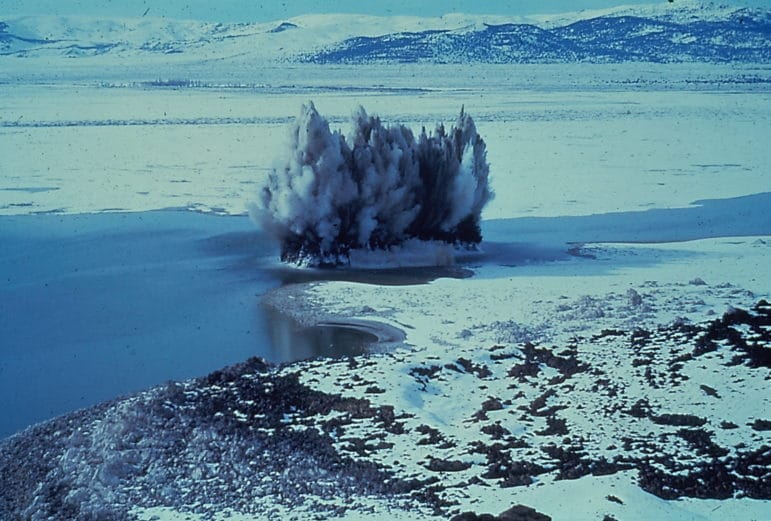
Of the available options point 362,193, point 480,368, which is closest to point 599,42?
point 362,193

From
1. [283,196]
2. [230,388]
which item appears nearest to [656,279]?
[283,196]

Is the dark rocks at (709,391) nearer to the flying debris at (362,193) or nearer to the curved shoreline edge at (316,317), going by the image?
the curved shoreline edge at (316,317)

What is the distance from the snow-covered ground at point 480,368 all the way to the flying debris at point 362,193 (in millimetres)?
1094

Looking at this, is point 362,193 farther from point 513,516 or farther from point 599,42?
point 599,42

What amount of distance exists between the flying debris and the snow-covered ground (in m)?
1.09

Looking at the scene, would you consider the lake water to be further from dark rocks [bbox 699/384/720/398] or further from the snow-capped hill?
the snow-capped hill

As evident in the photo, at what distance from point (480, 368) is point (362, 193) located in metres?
8.51

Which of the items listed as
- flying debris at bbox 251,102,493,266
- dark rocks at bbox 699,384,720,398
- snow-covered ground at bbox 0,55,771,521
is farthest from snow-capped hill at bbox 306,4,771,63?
dark rocks at bbox 699,384,720,398

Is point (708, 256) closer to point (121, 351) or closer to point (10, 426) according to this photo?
point (121, 351)

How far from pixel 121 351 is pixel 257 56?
98767 millimetres

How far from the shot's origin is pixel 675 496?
8547 mm

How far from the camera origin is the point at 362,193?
20.5 m

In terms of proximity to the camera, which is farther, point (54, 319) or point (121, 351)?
point (54, 319)

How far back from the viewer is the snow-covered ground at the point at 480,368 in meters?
9.32
